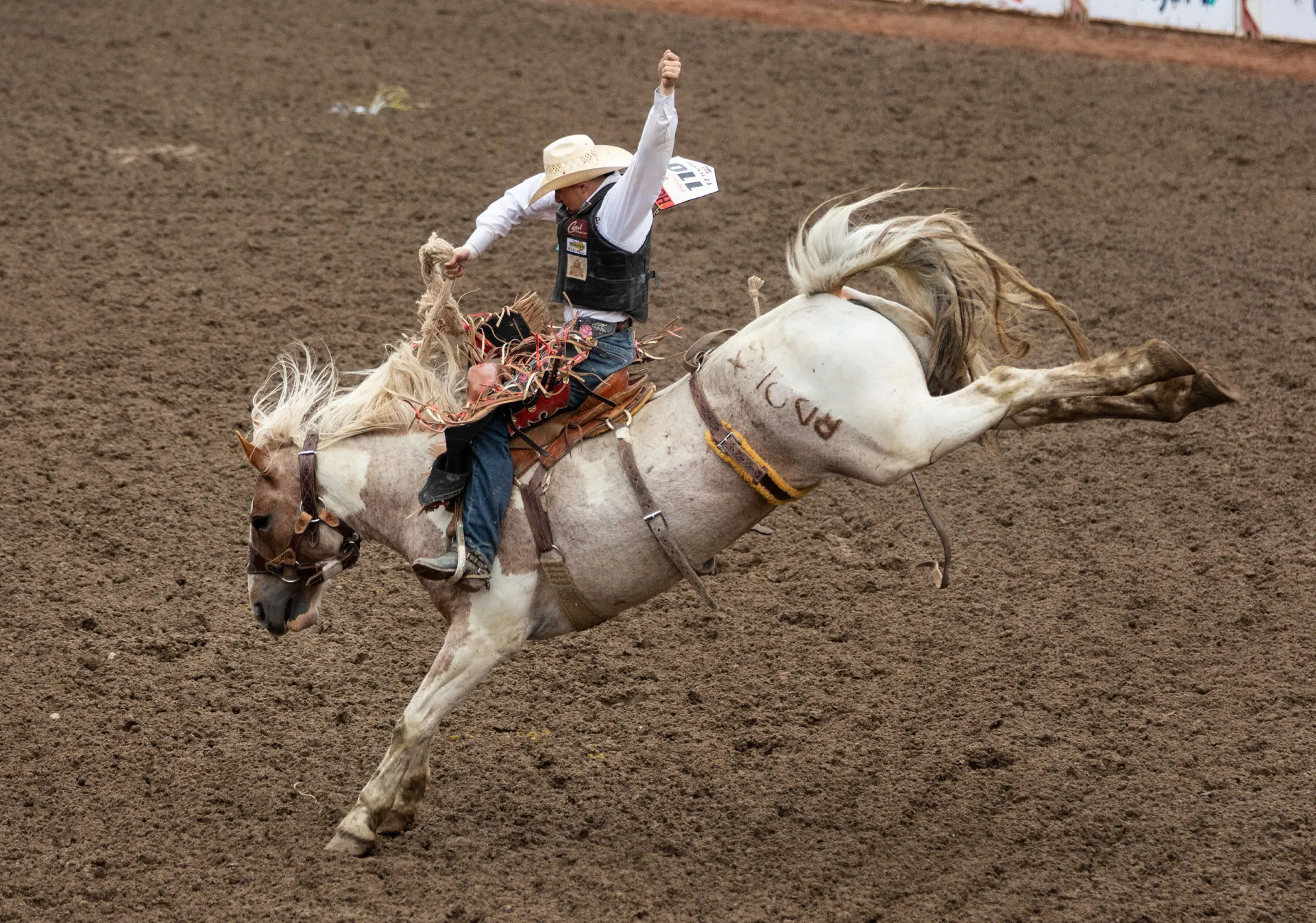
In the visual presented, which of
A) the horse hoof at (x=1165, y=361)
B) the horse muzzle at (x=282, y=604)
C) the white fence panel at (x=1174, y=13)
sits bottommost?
the horse muzzle at (x=282, y=604)

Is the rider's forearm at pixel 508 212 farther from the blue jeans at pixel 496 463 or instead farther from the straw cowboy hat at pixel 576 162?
the blue jeans at pixel 496 463

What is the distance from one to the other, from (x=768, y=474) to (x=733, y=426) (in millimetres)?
193

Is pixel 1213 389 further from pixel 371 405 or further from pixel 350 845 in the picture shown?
pixel 350 845

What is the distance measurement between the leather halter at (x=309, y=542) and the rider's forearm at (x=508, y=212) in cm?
89

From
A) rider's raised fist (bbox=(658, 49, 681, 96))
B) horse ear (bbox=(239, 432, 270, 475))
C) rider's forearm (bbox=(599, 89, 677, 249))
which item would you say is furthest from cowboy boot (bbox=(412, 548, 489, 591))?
rider's raised fist (bbox=(658, 49, 681, 96))

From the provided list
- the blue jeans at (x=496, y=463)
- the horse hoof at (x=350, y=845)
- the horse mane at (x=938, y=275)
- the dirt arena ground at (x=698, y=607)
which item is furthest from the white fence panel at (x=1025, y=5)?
the horse hoof at (x=350, y=845)

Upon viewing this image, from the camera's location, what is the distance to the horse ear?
469cm

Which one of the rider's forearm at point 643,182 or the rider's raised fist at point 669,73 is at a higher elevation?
the rider's raised fist at point 669,73


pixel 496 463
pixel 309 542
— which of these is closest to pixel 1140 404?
pixel 496 463

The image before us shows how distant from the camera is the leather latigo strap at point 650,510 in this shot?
14.8 feet

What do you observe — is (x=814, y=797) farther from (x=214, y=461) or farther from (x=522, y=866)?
(x=214, y=461)

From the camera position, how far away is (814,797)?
511 cm

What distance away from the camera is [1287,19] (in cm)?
1196

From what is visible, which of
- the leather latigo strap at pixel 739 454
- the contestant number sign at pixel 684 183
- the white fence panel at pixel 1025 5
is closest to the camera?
the leather latigo strap at pixel 739 454
